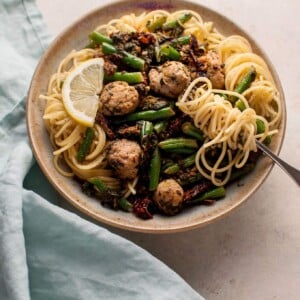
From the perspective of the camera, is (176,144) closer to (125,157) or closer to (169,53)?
(125,157)

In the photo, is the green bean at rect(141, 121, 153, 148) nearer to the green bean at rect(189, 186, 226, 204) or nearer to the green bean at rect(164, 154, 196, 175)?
the green bean at rect(164, 154, 196, 175)

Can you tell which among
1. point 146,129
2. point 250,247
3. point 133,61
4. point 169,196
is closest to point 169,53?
point 133,61

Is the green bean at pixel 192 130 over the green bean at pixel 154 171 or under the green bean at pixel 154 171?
over

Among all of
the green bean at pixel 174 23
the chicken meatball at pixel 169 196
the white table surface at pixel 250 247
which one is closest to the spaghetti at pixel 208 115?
the green bean at pixel 174 23

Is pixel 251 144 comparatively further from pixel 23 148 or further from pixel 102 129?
pixel 23 148

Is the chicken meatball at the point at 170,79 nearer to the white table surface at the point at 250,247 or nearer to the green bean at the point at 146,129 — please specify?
the green bean at the point at 146,129

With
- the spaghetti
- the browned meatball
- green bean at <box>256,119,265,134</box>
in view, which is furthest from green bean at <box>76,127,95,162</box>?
green bean at <box>256,119,265,134</box>
